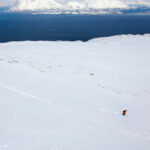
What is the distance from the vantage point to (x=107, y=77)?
20141 mm

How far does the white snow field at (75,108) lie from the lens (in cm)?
775

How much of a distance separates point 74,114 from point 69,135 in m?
2.21

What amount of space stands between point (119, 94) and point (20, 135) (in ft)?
33.9

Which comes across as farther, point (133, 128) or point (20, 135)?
point (133, 128)

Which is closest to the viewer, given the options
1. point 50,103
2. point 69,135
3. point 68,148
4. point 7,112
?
point 68,148

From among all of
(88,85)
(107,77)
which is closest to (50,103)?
(88,85)

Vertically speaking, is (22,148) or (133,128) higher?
(22,148)

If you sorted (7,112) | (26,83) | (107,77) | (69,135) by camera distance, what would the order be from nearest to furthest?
1. (69,135)
2. (7,112)
3. (26,83)
4. (107,77)

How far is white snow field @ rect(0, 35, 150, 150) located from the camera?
775 centimetres

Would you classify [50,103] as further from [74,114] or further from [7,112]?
[7,112]

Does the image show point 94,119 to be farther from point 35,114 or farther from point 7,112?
point 7,112

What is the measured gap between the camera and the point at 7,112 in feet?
29.4

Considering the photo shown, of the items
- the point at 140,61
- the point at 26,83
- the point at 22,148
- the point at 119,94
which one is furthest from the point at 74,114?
the point at 140,61

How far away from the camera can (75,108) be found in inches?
439
